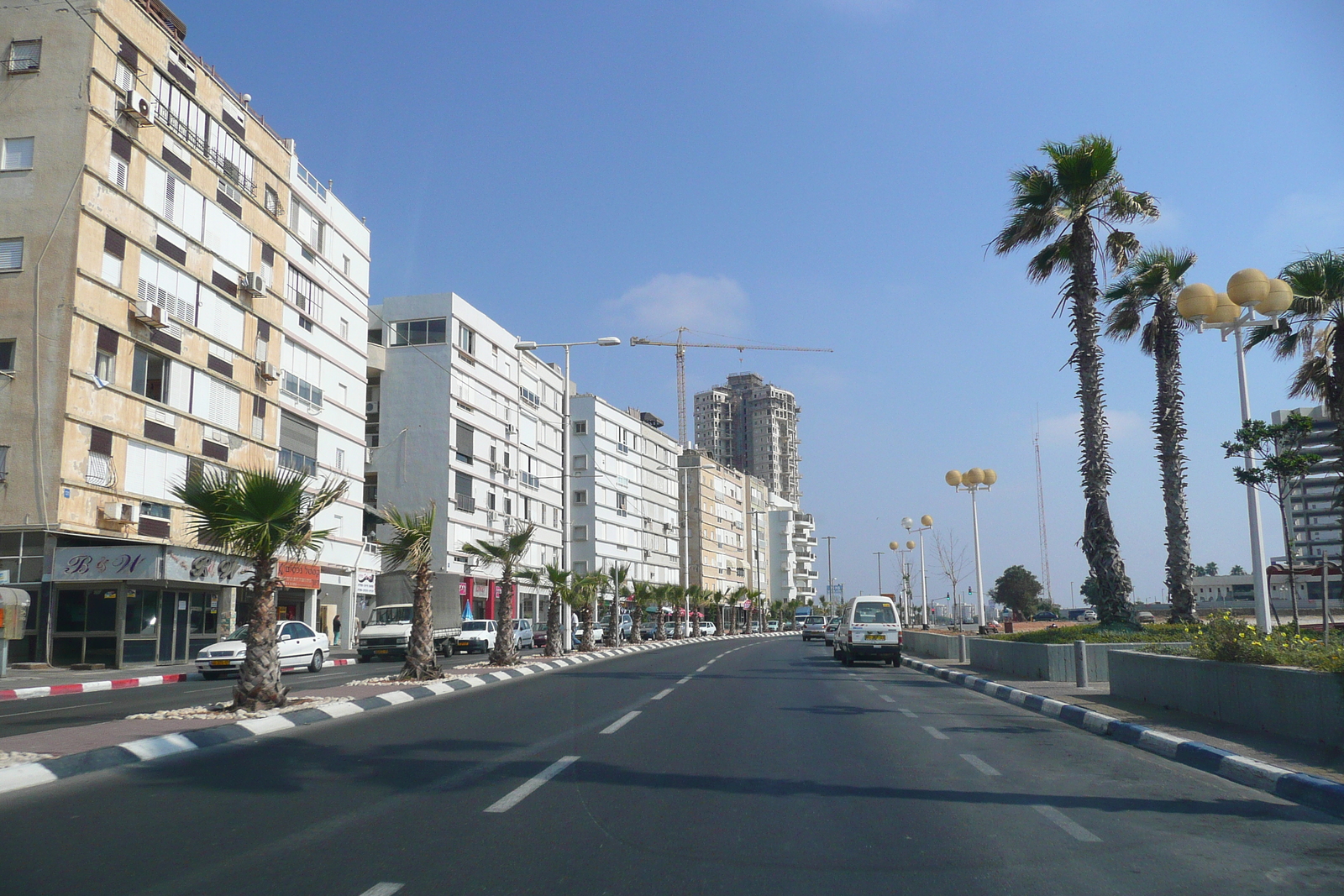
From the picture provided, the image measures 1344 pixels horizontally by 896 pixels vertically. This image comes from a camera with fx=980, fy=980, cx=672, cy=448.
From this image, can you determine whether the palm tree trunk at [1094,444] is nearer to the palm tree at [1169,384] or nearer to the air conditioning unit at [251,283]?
the palm tree at [1169,384]

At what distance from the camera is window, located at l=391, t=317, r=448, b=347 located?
6109cm

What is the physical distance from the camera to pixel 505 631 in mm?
27422

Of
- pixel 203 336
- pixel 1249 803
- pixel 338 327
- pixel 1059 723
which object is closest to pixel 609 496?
pixel 338 327

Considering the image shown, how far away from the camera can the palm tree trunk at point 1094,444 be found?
77.9ft

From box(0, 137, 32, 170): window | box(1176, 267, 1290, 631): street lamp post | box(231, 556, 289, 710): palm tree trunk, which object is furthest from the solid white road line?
box(0, 137, 32, 170): window

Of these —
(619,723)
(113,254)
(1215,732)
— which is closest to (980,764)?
(1215,732)

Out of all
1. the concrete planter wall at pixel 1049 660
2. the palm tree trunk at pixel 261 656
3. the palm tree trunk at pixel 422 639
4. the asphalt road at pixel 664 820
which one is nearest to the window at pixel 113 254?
the palm tree trunk at pixel 422 639

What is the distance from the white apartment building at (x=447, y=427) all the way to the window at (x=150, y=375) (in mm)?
23655

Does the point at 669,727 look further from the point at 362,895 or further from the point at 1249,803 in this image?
the point at 362,895

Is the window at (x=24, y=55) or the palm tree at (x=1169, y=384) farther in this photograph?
the window at (x=24, y=55)

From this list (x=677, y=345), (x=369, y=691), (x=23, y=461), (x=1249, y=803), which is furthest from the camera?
(x=677, y=345)

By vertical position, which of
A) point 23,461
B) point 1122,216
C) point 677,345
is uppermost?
point 677,345

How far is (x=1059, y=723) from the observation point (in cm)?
1367

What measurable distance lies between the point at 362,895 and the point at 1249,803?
22.5 feet
